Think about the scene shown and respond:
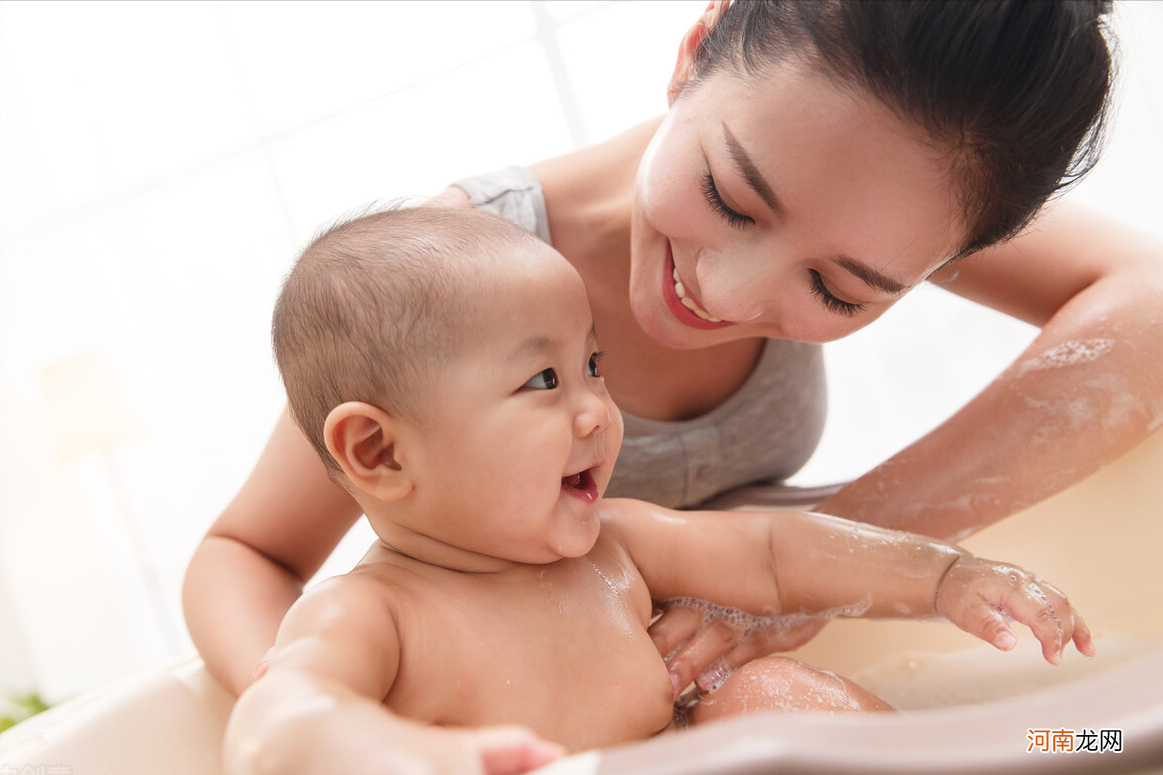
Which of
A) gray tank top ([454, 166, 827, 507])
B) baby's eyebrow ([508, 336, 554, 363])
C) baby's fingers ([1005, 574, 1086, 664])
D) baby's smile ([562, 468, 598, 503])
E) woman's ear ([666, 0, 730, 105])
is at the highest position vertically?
woman's ear ([666, 0, 730, 105])

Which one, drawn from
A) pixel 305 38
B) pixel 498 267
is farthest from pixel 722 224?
pixel 305 38

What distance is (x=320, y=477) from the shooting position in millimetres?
1231

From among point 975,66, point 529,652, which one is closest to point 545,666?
point 529,652

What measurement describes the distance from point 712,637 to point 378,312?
558 mm

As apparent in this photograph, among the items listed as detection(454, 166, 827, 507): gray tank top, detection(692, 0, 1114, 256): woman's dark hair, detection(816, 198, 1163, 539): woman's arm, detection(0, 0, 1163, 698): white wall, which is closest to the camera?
detection(692, 0, 1114, 256): woman's dark hair

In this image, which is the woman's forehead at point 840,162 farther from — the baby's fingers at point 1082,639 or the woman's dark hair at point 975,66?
the baby's fingers at point 1082,639

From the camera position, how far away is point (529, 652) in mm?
905

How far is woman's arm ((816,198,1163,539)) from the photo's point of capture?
1.27 metres

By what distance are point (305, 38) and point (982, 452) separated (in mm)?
2988

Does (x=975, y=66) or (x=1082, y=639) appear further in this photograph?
(x=1082, y=639)

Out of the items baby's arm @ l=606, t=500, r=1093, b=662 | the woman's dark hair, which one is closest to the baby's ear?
baby's arm @ l=606, t=500, r=1093, b=662

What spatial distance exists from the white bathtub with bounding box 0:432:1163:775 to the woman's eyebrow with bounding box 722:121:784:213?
1.60 feet

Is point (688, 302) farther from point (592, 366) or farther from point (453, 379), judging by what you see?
point (453, 379)

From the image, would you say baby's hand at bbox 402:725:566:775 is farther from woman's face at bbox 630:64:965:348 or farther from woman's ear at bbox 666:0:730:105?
woman's ear at bbox 666:0:730:105
